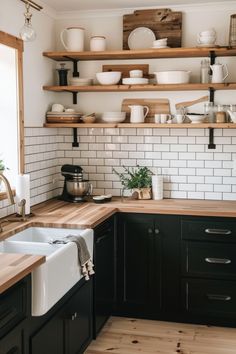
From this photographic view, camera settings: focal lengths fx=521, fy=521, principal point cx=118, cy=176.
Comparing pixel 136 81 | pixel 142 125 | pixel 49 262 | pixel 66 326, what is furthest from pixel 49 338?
pixel 136 81

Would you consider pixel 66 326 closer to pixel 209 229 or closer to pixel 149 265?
pixel 149 265

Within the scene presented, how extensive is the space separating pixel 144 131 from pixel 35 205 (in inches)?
45.6

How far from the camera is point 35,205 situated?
4.25m

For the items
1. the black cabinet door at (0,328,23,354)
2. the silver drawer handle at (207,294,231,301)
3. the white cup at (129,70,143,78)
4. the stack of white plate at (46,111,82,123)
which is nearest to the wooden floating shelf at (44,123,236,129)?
the stack of white plate at (46,111,82,123)

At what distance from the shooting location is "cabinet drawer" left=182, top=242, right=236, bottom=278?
3959 millimetres

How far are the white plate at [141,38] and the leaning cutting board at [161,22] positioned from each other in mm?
32

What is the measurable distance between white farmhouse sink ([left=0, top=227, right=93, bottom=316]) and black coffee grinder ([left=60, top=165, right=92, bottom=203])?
88 cm

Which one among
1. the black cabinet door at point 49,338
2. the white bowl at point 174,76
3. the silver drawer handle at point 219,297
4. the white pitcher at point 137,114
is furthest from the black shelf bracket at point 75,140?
the black cabinet door at point 49,338

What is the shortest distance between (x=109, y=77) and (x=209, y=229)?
4.96 feet

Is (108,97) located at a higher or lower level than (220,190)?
higher

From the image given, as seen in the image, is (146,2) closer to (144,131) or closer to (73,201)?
(144,131)

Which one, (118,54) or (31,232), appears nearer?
(31,232)

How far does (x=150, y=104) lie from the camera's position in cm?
455

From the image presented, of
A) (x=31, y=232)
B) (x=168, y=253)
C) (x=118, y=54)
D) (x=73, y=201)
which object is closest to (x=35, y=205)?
(x=73, y=201)
